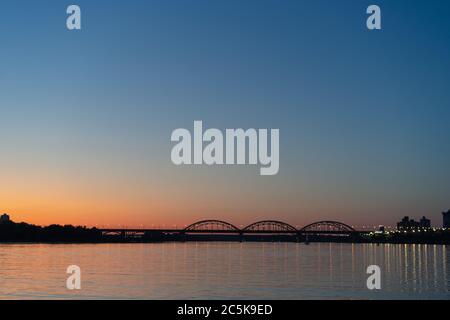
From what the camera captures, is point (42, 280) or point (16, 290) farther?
point (42, 280)

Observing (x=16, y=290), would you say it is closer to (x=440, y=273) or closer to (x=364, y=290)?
(x=364, y=290)

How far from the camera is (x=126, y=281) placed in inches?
2272

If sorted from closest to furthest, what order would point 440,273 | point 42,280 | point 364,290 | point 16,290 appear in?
point 16,290 < point 364,290 < point 42,280 < point 440,273
